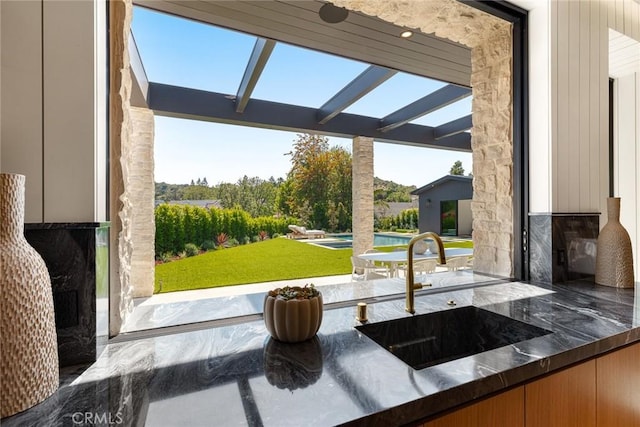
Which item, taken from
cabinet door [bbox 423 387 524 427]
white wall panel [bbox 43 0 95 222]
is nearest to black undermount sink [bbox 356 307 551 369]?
cabinet door [bbox 423 387 524 427]

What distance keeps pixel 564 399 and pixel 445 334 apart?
0.47 meters

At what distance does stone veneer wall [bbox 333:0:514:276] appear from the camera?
1791mm

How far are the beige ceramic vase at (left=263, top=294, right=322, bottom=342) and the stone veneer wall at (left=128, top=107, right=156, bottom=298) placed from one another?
322 cm

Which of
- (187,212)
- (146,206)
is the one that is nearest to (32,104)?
(146,206)

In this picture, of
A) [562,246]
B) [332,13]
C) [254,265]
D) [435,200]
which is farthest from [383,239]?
[332,13]

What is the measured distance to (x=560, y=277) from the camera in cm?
179

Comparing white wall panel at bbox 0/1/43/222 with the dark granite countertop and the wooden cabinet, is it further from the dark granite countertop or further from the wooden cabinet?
the wooden cabinet

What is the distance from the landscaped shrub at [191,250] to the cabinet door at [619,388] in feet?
13.4

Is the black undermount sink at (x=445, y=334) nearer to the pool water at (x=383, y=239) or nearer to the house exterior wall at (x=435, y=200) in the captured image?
the pool water at (x=383, y=239)

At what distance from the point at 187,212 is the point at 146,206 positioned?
0.52m

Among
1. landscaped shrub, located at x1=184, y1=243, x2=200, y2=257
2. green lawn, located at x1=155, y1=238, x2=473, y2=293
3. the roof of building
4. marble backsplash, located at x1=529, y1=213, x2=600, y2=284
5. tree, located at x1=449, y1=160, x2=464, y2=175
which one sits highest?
tree, located at x1=449, y1=160, x2=464, y2=175

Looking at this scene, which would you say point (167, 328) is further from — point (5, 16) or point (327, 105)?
point (327, 105)

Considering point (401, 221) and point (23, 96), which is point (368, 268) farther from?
point (23, 96)

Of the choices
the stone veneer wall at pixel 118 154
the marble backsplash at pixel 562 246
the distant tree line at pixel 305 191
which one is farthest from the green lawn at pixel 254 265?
the marble backsplash at pixel 562 246
